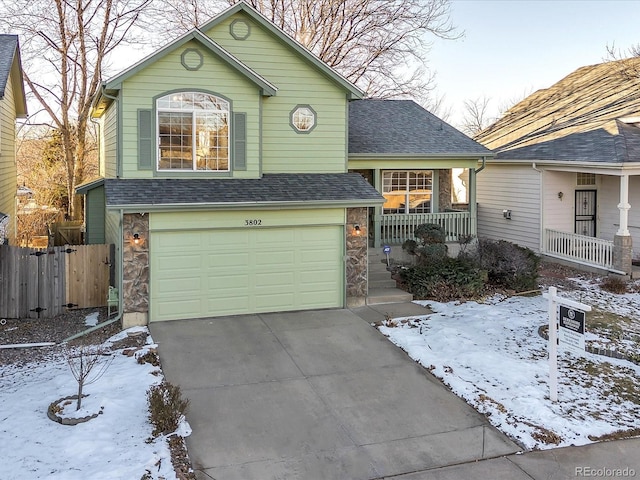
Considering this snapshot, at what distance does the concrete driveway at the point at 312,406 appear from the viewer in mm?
6805

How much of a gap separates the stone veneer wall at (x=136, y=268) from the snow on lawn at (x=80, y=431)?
2.63 metres

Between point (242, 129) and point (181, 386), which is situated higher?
point (242, 129)

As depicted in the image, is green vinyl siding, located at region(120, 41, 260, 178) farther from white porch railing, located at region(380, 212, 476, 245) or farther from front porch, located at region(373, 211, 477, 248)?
white porch railing, located at region(380, 212, 476, 245)

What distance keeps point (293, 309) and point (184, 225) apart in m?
3.11

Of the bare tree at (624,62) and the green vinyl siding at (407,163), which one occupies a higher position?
the bare tree at (624,62)

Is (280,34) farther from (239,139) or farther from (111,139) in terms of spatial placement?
(111,139)

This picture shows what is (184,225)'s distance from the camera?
481 inches

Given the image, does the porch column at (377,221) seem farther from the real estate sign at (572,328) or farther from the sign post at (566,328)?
the real estate sign at (572,328)

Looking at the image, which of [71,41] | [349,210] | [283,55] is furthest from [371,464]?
[71,41]

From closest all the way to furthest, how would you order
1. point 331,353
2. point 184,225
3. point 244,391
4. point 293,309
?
point 244,391
point 331,353
point 184,225
point 293,309

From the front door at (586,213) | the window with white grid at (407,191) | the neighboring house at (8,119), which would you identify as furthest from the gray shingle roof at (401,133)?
the neighboring house at (8,119)

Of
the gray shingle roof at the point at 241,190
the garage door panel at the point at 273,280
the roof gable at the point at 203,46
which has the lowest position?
the garage door panel at the point at 273,280

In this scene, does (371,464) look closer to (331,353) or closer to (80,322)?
(331,353)

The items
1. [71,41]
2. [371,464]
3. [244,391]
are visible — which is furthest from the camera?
[71,41]
